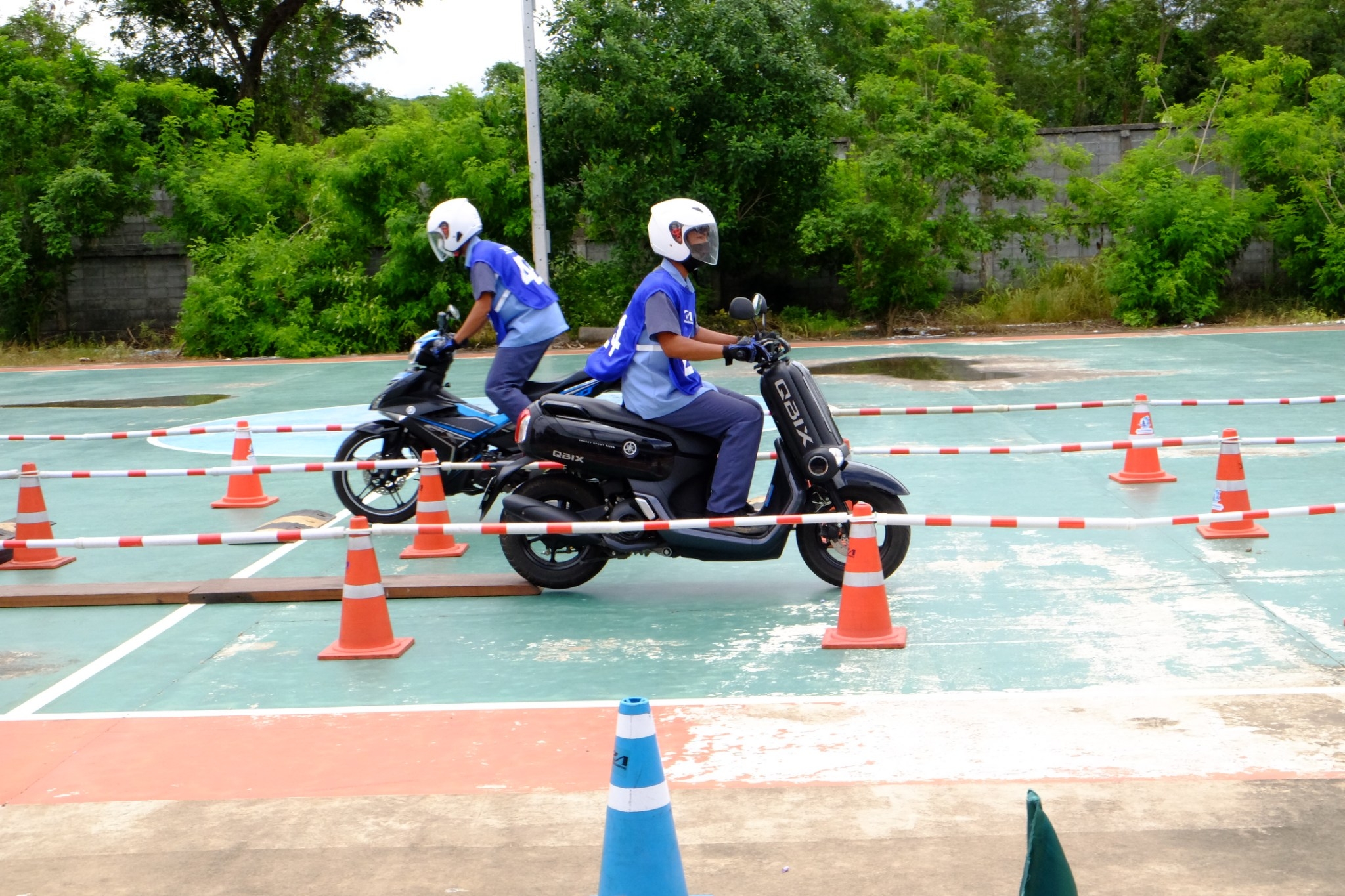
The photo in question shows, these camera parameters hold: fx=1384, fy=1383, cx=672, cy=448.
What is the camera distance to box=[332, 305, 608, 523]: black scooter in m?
8.99

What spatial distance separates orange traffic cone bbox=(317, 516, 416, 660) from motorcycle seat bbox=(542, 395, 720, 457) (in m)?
1.27

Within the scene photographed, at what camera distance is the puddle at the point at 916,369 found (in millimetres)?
17391

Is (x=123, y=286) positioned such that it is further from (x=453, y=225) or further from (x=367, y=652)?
(x=367, y=652)

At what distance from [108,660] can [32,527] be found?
2.76 metres

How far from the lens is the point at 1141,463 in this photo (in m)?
9.63

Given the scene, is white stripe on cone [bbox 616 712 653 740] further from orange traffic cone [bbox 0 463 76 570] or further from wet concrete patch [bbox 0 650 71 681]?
orange traffic cone [bbox 0 463 76 570]

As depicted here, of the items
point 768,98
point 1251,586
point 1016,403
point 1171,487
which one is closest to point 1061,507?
point 1171,487

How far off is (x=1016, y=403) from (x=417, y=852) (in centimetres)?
1122

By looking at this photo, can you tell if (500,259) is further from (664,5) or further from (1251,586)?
(664,5)

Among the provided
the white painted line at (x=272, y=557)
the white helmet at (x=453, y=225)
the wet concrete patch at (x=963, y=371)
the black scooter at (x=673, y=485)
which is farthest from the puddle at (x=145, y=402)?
the black scooter at (x=673, y=485)

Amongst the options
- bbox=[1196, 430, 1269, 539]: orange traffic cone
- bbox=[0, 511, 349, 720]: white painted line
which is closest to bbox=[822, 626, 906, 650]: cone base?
bbox=[1196, 430, 1269, 539]: orange traffic cone

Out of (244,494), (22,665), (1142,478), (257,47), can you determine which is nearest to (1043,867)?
(22,665)

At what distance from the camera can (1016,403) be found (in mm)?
14344

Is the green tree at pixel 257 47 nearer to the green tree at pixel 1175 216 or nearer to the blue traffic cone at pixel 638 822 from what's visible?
the green tree at pixel 1175 216
